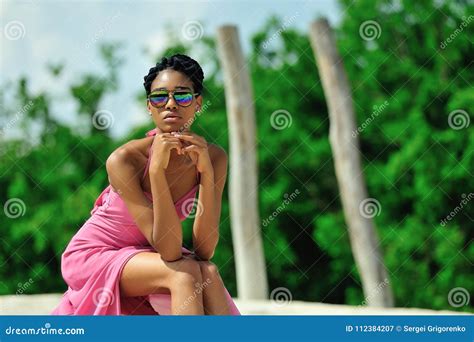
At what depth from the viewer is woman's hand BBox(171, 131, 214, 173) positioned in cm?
361

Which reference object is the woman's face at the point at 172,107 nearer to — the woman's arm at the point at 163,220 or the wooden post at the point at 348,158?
the woman's arm at the point at 163,220

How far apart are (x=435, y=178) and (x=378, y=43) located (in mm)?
3893

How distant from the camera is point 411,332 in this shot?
438 cm

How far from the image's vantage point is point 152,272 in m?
3.59

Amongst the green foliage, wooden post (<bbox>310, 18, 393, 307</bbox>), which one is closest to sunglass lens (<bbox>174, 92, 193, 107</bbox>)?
wooden post (<bbox>310, 18, 393, 307</bbox>)

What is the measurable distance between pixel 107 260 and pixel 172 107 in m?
0.80

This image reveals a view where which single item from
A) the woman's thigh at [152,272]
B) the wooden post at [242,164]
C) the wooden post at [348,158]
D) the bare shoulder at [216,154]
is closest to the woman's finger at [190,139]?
the bare shoulder at [216,154]

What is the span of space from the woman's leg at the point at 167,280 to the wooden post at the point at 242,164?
22.3 ft

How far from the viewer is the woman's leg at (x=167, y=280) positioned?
3.50 m

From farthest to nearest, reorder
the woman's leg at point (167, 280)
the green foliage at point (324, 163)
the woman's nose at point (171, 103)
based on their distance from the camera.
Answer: the green foliage at point (324, 163), the woman's nose at point (171, 103), the woman's leg at point (167, 280)

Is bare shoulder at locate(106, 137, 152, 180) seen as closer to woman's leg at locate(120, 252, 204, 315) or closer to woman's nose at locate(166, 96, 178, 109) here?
woman's nose at locate(166, 96, 178, 109)

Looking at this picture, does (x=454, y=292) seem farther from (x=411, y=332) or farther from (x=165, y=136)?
(x=165, y=136)

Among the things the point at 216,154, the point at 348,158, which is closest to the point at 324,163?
the point at 348,158

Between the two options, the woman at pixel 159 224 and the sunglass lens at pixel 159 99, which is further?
the sunglass lens at pixel 159 99
